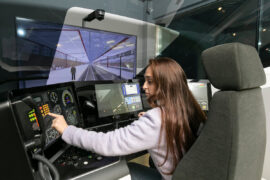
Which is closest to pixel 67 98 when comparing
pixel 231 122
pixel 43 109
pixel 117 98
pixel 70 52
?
pixel 43 109

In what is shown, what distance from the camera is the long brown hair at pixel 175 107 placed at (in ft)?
2.64

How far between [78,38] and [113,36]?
503mm

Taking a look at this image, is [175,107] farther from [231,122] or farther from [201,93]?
[201,93]

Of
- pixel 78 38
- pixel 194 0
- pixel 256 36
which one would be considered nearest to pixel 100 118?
pixel 78 38

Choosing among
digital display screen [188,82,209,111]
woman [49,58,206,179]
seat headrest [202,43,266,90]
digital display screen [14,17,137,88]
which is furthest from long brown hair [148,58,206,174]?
digital display screen [14,17,137,88]

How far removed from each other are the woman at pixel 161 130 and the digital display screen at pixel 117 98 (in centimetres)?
74

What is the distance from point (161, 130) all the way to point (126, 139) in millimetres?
169

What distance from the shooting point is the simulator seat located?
61cm

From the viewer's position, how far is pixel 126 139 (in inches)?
30.8

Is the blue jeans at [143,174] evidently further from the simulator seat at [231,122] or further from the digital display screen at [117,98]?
the digital display screen at [117,98]

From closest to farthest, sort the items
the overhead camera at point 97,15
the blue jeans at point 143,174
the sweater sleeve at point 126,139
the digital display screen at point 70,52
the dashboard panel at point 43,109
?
the dashboard panel at point 43,109
the sweater sleeve at point 126,139
the blue jeans at point 143,174
the digital display screen at point 70,52
the overhead camera at point 97,15

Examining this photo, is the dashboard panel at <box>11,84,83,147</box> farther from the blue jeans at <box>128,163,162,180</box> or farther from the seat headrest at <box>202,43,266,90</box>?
the seat headrest at <box>202,43,266,90</box>

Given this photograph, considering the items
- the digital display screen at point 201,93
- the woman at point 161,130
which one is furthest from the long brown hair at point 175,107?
the digital display screen at point 201,93

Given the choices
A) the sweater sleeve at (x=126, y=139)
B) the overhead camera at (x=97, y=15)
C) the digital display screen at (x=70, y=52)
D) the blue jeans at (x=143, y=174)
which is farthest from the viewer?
the overhead camera at (x=97, y=15)
